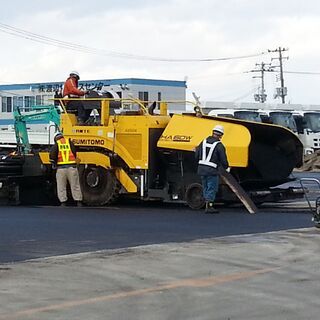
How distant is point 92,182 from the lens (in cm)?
1727

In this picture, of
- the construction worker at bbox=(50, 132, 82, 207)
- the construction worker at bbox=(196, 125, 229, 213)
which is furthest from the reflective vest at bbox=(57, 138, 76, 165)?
the construction worker at bbox=(196, 125, 229, 213)

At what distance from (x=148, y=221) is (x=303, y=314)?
714cm

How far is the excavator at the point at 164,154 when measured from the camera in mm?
16172

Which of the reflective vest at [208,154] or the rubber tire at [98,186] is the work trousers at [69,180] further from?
the reflective vest at [208,154]

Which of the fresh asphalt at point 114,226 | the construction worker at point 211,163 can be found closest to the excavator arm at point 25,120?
the fresh asphalt at point 114,226

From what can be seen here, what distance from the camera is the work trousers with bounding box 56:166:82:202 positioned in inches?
675

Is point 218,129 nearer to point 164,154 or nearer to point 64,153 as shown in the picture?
point 164,154

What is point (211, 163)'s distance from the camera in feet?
49.8

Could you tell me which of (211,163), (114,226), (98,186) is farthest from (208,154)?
(98,186)

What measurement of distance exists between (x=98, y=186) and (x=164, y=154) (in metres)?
1.65

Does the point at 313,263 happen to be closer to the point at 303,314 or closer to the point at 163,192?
the point at 303,314

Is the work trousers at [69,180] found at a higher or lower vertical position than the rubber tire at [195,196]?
higher

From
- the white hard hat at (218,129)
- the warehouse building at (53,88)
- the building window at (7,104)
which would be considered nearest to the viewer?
the white hard hat at (218,129)

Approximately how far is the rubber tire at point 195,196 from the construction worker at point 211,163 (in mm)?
829
